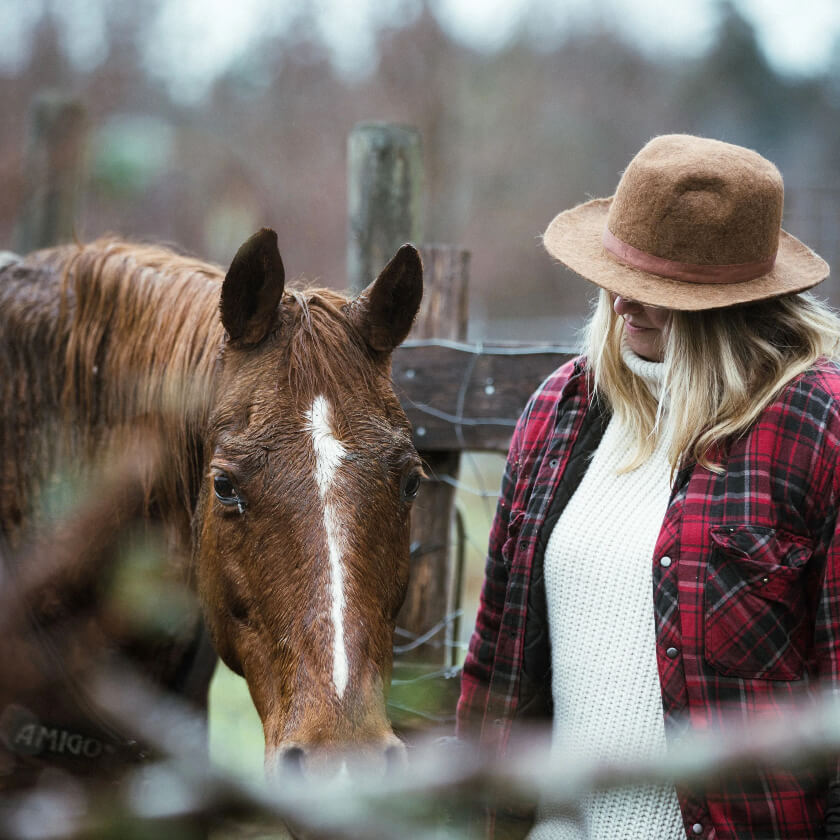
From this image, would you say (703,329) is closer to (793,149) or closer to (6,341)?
(6,341)

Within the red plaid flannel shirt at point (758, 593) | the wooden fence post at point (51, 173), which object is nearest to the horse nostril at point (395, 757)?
the red plaid flannel shirt at point (758, 593)

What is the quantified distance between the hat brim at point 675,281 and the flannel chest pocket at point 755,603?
0.47 meters

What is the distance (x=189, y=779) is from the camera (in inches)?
21.5

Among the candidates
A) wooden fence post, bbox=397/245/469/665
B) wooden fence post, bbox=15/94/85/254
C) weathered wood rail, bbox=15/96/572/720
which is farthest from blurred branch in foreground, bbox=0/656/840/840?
wooden fence post, bbox=15/94/85/254

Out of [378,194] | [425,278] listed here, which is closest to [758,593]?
[425,278]

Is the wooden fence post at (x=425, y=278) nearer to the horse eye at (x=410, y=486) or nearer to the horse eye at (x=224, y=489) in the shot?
the horse eye at (x=410, y=486)

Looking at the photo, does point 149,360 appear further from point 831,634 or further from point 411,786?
point 411,786

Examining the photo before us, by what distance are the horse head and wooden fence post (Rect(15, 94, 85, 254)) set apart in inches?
175

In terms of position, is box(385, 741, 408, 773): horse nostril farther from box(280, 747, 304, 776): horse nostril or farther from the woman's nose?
the woman's nose

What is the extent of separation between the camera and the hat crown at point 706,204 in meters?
1.86

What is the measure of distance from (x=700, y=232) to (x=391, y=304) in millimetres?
719

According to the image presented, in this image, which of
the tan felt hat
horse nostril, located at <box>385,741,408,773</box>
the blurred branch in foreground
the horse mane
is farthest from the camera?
the horse mane

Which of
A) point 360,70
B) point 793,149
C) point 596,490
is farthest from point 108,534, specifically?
point 793,149

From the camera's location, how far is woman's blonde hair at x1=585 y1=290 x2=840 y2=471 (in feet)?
5.98
